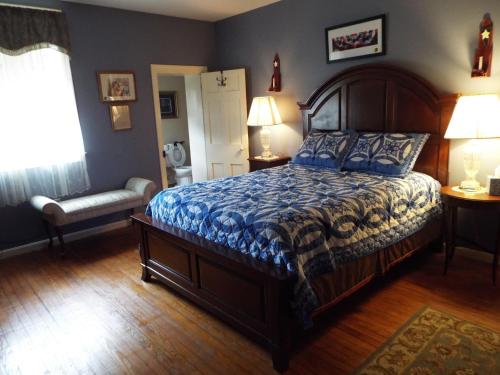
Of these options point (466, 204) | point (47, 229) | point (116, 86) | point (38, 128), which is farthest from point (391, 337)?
point (116, 86)

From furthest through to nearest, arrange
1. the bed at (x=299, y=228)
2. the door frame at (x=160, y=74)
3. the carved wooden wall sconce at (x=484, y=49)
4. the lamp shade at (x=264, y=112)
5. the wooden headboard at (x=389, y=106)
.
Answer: the door frame at (x=160, y=74) < the lamp shade at (x=264, y=112) < the wooden headboard at (x=389, y=106) < the carved wooden wall sconce at (x=484, y=49) < the bed at (x=299, y=228)

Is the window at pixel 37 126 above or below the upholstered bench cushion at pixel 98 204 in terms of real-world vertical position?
above

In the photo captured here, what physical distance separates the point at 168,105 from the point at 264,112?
318 cm

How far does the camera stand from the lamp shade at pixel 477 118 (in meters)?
2.71

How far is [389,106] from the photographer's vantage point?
356 cm

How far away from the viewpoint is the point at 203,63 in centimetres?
525

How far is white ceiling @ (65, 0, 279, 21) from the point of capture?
4.18 meters

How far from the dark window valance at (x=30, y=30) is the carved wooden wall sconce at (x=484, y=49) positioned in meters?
3.89

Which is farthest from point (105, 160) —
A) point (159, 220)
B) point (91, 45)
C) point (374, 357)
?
point (374, 357)

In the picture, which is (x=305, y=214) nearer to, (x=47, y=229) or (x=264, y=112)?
(x=264, y=112)

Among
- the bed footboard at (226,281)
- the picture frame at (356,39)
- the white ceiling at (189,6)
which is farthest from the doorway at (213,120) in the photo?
the bed footboard at (226,281)

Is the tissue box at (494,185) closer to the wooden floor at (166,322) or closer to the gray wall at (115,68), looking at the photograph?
the wooden floor at (166,322)

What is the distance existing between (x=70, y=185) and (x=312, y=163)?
2661 mm

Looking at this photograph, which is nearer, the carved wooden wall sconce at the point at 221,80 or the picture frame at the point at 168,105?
the carved wooden wall sconce at the point at 221,80
